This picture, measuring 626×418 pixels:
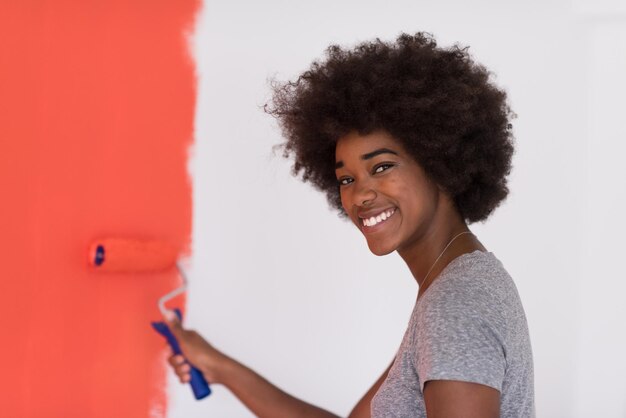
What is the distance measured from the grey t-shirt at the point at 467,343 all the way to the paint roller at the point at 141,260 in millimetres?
484

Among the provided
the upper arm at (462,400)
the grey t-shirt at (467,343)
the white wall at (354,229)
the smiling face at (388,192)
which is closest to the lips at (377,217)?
the smiling face at (388,192)

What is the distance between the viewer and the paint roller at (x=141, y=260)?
1.52m

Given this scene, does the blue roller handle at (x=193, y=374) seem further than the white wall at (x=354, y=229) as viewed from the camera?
No

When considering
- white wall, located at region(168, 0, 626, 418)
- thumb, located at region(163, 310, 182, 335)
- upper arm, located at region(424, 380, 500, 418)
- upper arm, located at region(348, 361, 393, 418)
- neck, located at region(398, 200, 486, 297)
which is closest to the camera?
upper arm, located at region(424, 380, 500, 418)

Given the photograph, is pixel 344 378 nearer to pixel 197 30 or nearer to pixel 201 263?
pixel 201 263

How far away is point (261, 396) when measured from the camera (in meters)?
1.51

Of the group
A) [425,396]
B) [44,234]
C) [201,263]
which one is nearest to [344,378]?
[201,263]

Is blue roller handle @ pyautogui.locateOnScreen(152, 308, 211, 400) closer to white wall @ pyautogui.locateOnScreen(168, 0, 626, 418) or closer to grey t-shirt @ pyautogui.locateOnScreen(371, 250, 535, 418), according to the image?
white wall @ pyautogui.locateOnScreen(168, 0, 626, 418)

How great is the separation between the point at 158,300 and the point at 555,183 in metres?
0.95

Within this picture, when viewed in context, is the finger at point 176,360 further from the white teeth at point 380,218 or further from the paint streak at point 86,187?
the white teeth at point 380,218

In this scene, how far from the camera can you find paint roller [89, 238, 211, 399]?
1.52 m

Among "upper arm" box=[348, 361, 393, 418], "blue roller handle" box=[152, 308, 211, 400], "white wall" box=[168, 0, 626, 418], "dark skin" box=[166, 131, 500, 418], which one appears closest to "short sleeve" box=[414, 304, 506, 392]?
"dark skin" box=[166, 131, 500, 418]

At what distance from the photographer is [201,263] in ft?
5.52

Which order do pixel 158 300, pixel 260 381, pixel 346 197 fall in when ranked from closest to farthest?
pixel 346 197 < pixel 260 381 < pixel 158 300
